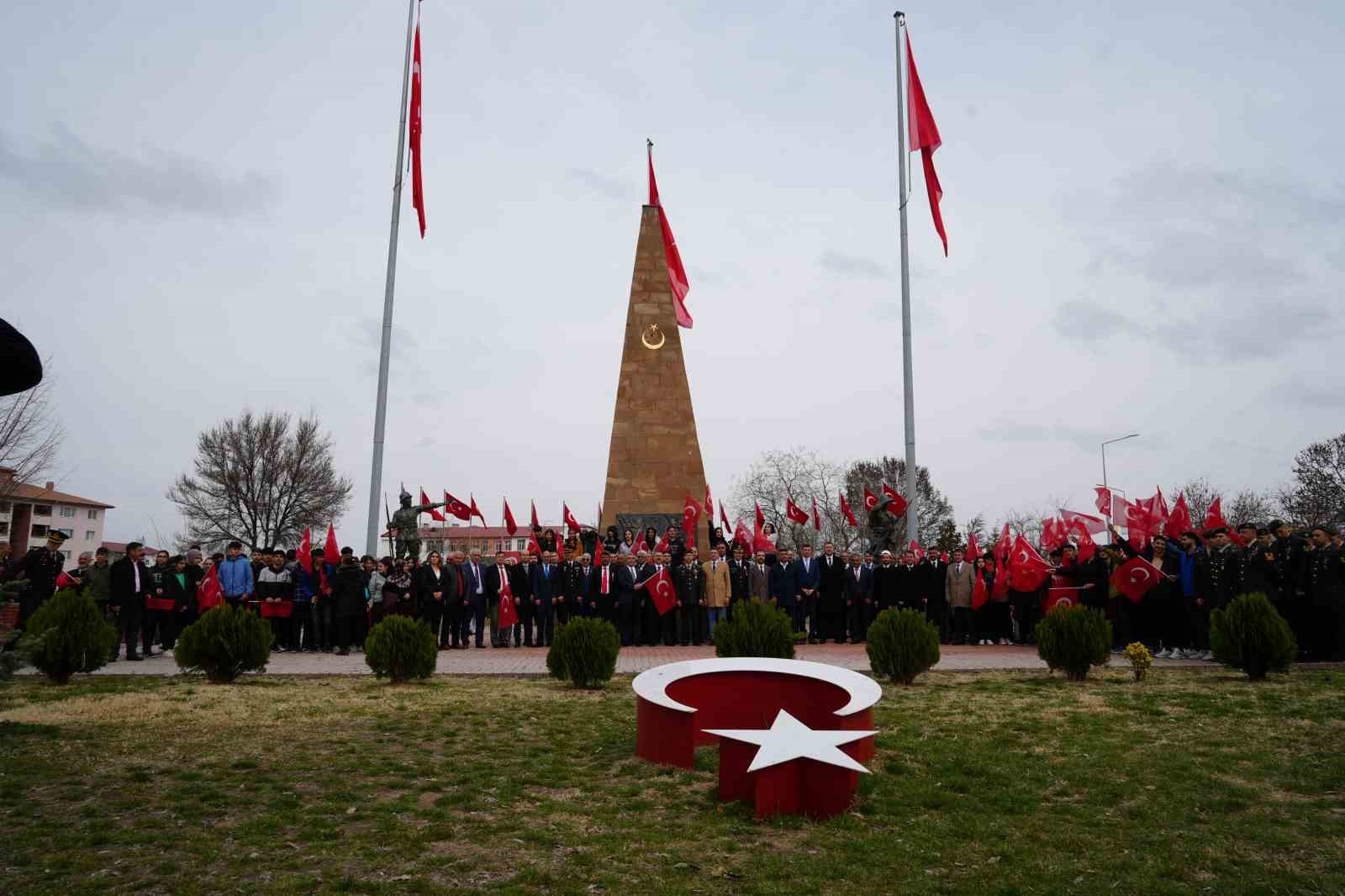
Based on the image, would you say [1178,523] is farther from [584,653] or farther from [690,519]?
[584,653]

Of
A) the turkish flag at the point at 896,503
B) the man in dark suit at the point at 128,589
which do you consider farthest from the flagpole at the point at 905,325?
the man in dark suit at the point at 128,589

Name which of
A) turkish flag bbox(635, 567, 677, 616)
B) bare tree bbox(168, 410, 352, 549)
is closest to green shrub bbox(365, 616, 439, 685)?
turkish flag bbox(635, 567, 677, 616)

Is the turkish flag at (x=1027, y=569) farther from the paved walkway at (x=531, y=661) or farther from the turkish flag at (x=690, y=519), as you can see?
the turkish flag at (x=690, y=519)

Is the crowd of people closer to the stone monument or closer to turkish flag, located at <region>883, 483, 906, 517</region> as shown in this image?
turkish flag, located at <region>883, 483, 906, 517</region>

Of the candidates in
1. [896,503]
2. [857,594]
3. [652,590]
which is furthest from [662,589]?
[896,503]

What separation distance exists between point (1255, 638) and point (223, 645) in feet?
38.9

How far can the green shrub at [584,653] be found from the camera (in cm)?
1118

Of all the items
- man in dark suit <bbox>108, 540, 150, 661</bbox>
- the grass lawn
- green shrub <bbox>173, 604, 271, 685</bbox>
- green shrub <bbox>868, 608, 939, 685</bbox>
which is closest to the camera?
the grass lawn

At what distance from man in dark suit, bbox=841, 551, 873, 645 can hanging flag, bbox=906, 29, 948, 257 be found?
7.43 metres

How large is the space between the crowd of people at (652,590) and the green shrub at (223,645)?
3617 mm

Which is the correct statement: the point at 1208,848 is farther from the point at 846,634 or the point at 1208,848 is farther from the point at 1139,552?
the point at 846,634

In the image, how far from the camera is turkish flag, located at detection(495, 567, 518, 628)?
18.3 meters

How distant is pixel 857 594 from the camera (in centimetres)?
1892

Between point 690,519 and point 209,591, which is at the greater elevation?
point 690,519
